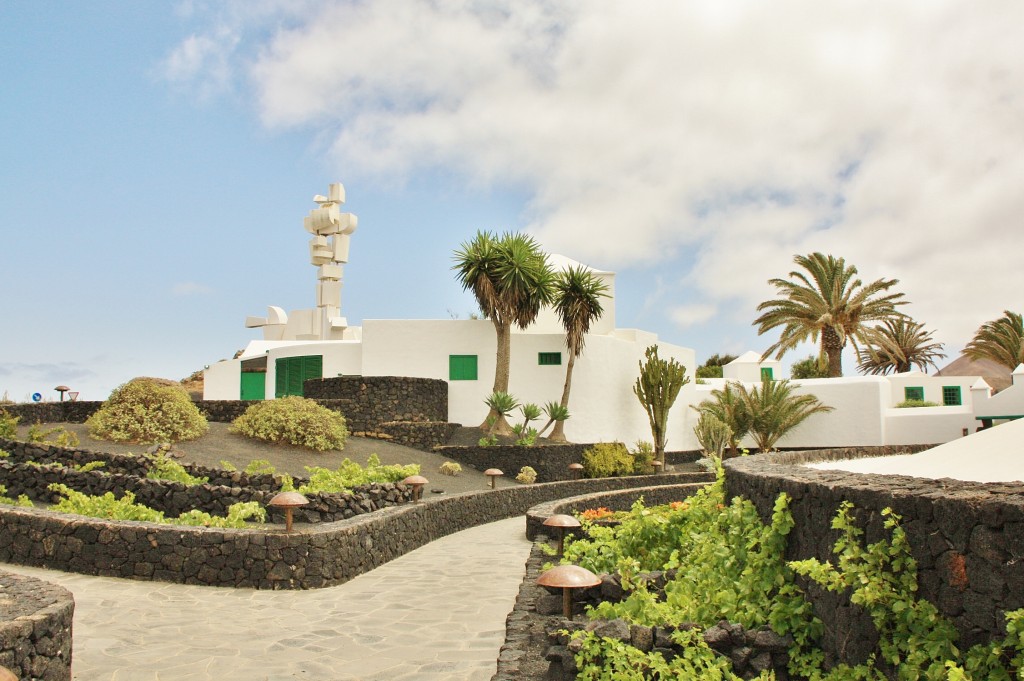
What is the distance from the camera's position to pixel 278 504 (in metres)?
9.02

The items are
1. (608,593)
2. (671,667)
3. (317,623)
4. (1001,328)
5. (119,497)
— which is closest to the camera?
(671,667)

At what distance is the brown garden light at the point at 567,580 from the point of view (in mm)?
5816

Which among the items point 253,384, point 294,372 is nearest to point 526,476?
point 294,372

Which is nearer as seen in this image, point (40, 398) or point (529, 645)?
point (529, 645)

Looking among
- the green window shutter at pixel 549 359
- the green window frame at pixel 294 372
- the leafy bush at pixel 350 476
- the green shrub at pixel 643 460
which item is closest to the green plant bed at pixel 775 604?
the leafy bush at pixel 350 476

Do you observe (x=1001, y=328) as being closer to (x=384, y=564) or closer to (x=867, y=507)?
(x=384, y=564)

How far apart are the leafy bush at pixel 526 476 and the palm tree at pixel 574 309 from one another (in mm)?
4193

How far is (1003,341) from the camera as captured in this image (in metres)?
36.7

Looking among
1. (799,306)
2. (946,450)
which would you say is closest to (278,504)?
(946,450)

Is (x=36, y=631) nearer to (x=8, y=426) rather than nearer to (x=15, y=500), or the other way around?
(x=15, y=500)

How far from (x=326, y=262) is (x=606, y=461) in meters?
19.2

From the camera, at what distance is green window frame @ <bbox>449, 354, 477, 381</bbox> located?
2742 centimetres

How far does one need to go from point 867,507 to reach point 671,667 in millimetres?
1569

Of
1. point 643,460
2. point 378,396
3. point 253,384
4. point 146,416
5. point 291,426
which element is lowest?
point 643,460
